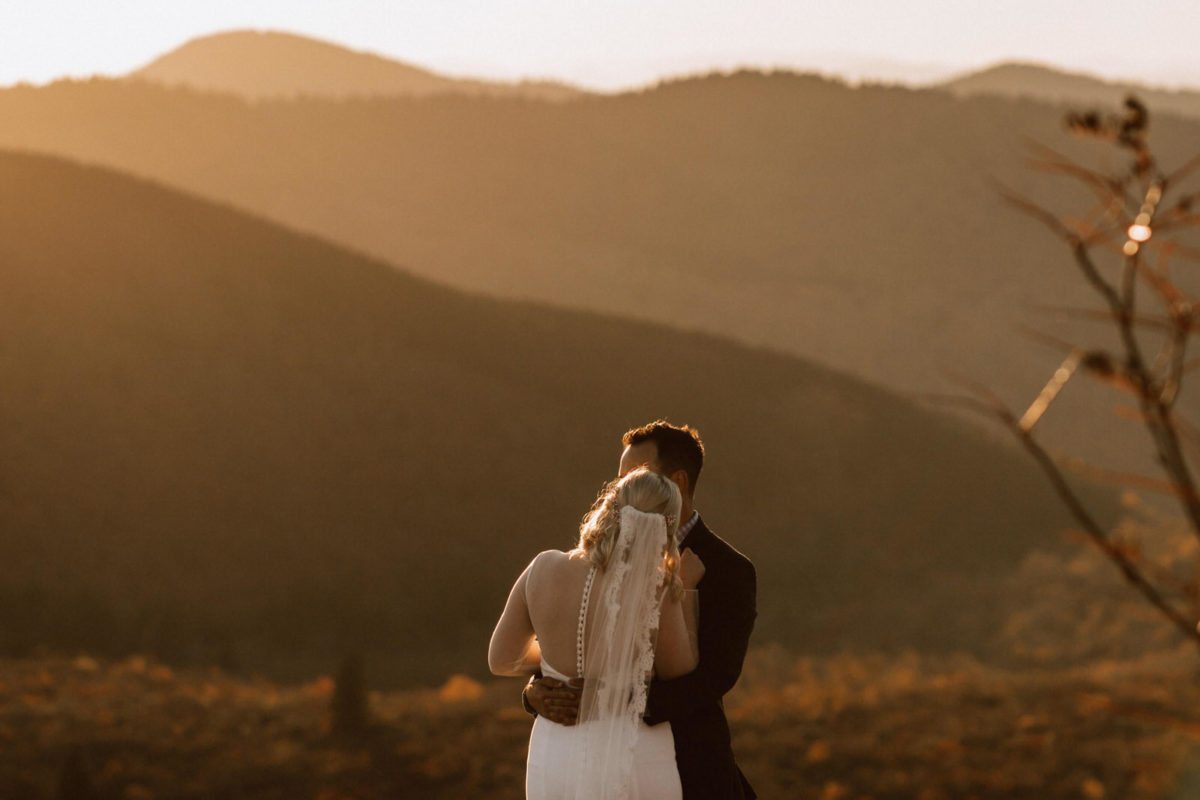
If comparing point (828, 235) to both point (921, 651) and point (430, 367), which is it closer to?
point (430, 367)

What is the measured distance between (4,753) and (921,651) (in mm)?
13576

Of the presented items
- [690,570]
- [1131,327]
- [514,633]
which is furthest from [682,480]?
[1131,327]

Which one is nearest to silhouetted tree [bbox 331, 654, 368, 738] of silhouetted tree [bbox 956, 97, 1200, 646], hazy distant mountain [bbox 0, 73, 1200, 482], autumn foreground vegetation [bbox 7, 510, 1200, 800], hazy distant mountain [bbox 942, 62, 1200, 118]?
autumn foreground vegetation [bbox 7, 510, 1200, 800]

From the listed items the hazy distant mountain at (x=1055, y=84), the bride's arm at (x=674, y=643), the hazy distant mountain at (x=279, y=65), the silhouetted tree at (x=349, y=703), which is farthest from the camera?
the hazy distant mountain at (x=279, y=65)

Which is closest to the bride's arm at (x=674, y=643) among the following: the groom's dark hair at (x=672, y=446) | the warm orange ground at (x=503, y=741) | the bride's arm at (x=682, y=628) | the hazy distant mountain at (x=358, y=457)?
the bride's arm at (x=682, y=628)

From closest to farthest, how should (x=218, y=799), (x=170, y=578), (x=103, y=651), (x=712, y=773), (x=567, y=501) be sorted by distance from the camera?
(x=712, y=773) < (x=218, y=799) < (x=103, y=651) < (x=170, y=578) < (x=567, y=501)

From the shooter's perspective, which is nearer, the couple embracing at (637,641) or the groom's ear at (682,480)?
the couple embracing at (637,641)

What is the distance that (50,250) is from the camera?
28.9m

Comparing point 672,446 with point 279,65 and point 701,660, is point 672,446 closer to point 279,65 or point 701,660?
point 701,660

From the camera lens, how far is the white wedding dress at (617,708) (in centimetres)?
415

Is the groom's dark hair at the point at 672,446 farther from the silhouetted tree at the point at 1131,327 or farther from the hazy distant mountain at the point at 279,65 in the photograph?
the hazy distant mountain at the point at 279,65

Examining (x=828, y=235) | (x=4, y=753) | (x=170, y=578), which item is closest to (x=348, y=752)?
(x=4, y=753)

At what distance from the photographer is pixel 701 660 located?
4.38m

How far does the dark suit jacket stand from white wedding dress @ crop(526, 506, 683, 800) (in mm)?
68
